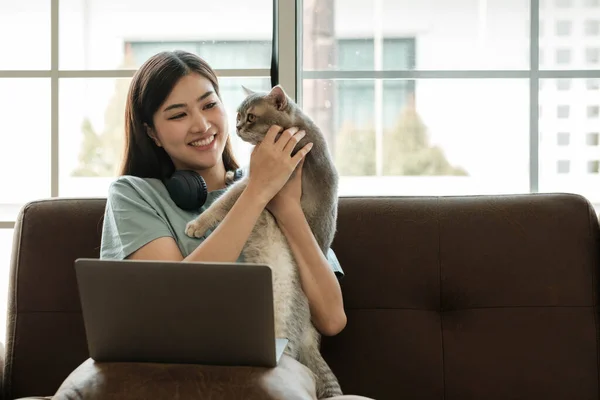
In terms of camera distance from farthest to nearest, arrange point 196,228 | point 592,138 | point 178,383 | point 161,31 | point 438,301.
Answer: point 161,31 → point 592,138 → point 438,301 → point 196,228 → point 178,383

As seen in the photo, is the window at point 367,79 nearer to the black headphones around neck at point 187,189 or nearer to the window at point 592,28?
the window at point 592,28

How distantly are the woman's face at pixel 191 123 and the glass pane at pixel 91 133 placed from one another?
73cm

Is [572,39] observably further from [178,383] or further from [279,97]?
[178,383]

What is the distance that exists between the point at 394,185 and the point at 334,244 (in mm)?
731

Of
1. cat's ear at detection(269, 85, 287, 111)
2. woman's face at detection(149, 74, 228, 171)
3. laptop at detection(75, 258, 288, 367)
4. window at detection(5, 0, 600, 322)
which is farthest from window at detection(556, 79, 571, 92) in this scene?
laptop at detection(75, 258, 288, 367)

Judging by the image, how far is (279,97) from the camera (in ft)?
5.57

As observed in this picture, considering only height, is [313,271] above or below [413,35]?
below

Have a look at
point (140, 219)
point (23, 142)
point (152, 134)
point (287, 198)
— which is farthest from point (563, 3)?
point (23, 142)

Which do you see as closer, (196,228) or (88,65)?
(196,228)

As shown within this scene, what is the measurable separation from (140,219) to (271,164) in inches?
13.2

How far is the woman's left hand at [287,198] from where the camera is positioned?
5.36 feet

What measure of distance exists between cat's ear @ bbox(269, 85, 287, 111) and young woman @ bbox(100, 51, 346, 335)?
0.09m

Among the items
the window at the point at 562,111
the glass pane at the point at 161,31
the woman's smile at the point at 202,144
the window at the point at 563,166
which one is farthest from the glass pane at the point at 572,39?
the woman's smile at the point at 202,144

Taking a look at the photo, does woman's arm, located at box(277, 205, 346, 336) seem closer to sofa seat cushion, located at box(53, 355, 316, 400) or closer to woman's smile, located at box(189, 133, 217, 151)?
woman's smile, located at box(189, 133, 217, 151)
